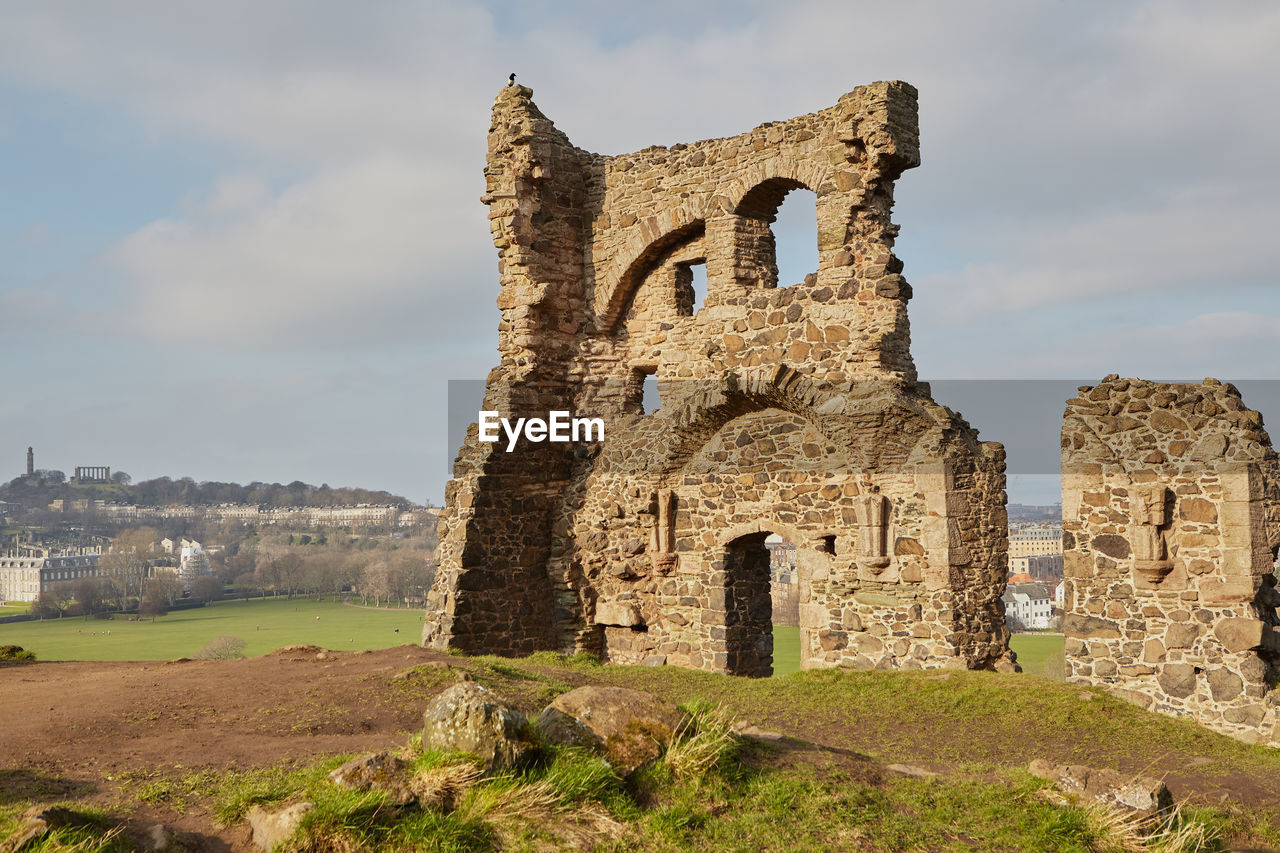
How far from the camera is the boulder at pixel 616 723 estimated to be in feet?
19.7

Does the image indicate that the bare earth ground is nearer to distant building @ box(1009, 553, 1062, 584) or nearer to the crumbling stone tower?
the crumbling stone tower

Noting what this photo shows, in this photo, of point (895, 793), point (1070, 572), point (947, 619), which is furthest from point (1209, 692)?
point (895, 793)

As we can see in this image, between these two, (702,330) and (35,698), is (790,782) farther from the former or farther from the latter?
(702,330)

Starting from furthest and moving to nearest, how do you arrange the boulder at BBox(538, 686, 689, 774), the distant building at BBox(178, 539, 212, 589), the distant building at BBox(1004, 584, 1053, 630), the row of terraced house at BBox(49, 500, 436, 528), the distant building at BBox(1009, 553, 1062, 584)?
the row of terraced house at BBox(49, 500, 436, 528) → the distant building at BBox(1004, 584, 1053, 630) → the distant building at BBox(178, 539, 212, 589) → the distant building at BBox(1009, 553, 1062, 584) → the boulder at BBox(538, 686, 689, 774)

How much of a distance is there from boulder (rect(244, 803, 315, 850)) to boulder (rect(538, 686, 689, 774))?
58.7 inches

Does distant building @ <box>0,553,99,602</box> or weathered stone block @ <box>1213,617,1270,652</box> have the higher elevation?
weathered stone block @ <box>1213,617,1270,652</box>

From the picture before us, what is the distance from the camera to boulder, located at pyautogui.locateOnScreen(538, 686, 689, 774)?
237 inches

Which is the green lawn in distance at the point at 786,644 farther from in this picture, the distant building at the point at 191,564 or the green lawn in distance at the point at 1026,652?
Answer: the distant building at the point at 191,564

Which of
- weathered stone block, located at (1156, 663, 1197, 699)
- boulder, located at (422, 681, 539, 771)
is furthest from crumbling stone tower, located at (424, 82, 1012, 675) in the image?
boulder, located at (422, 681, 539, 771)

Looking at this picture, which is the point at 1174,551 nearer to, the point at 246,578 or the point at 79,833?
the point at 79,833

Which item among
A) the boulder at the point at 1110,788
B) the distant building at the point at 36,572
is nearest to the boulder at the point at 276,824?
the boulder at the point at 1110,788

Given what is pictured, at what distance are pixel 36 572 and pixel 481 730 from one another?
177ft

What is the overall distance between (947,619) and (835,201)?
5.37 meters

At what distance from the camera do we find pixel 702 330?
1457 centimetres
